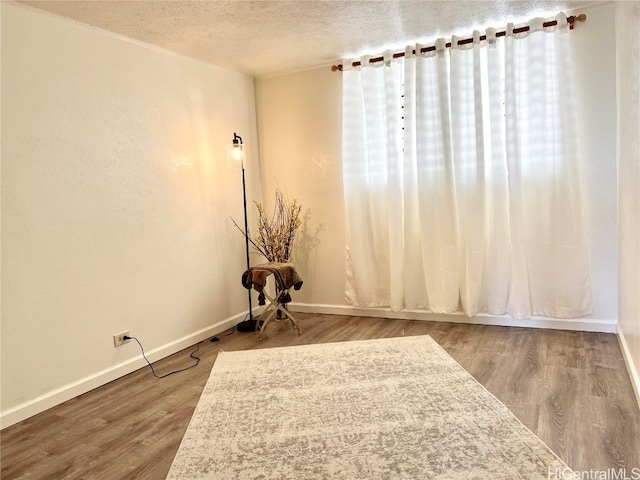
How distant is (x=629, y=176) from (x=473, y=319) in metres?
1.80

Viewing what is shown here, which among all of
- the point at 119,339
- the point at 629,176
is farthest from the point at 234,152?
the point at 629,176

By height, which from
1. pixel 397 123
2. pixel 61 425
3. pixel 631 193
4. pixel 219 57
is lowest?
pixel 61 425

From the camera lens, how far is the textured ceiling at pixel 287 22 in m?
2.99

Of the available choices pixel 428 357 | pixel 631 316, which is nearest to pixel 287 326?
pixel 428 357

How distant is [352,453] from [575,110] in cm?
300

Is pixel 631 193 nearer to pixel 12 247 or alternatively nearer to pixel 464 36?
pixel 464 36

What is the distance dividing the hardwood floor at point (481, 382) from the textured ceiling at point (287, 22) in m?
2.43

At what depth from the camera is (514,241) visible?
3744 millimetres

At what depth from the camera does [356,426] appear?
228 centimetres

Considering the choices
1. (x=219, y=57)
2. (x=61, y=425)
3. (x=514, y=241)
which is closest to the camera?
(x=61, y=425)

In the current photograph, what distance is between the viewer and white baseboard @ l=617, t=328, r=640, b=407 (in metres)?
2.46

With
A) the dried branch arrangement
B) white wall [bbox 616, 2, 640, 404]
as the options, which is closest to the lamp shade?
the dried branch arrangement

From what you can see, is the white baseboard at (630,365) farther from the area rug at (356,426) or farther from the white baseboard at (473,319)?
the area rug at (356,426)

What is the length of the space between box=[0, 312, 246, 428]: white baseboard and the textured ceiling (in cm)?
234
